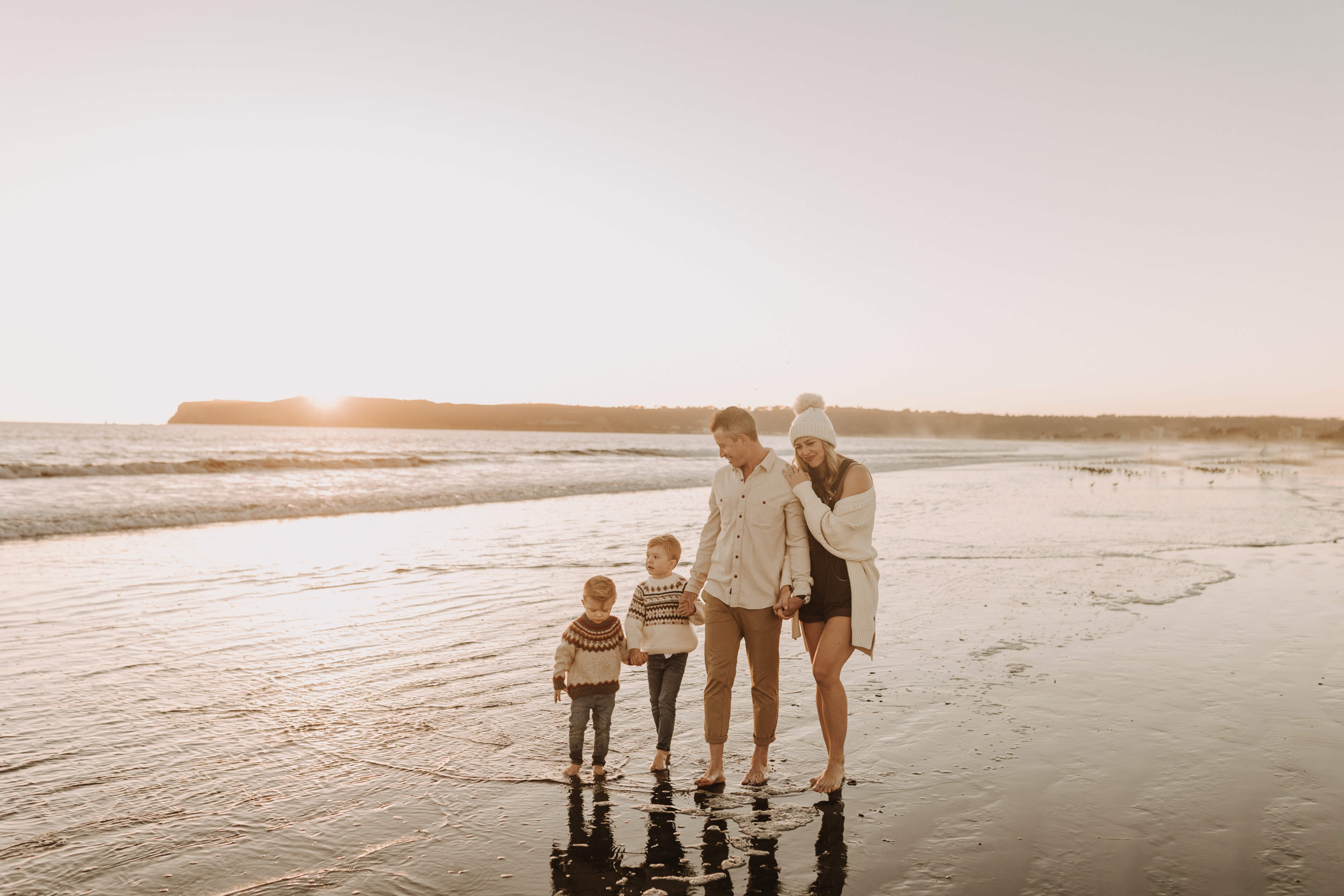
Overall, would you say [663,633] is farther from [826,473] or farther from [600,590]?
[826,473]

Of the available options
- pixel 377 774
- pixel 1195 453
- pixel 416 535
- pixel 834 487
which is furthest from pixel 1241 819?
pixel 1195 453

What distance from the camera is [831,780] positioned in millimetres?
4582

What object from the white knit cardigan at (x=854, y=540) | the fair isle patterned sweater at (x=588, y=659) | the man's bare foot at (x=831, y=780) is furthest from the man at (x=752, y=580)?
the fair isle patterned sweater at (x=588, y=659)

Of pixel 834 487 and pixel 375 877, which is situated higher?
pixel 834 487

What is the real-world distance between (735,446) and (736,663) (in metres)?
1.31

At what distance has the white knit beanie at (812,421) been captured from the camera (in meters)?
4.78

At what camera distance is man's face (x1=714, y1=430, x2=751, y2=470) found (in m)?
4.72

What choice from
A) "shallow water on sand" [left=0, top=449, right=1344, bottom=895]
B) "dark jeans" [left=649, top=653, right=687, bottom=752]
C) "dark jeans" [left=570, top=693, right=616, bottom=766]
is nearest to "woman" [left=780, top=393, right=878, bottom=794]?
"shallow water on sand" [left=0, top=449, right=1344, bottom=895]

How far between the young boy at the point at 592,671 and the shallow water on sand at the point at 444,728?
192 millimetres

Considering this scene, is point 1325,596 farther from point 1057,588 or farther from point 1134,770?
point 1134,770

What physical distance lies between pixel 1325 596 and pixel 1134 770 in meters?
7.32

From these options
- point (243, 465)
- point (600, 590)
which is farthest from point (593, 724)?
point (243, 465)

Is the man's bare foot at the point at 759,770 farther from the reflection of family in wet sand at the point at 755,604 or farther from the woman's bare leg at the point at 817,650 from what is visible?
the woman's bare leg at the point at 817,650

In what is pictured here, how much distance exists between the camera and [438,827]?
4.07 meters
